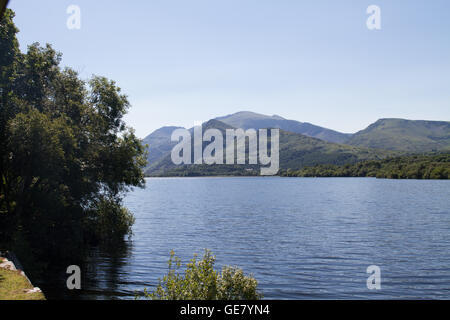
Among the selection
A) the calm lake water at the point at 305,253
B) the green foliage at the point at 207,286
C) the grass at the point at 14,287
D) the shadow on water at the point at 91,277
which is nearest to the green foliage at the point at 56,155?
the shadow on water at the point at 91,277

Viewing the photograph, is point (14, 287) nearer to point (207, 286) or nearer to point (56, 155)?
point (207, 286)

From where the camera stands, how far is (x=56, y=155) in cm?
2962

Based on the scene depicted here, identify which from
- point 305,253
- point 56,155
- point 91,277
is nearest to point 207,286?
point 56,155

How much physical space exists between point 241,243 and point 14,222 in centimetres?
2808

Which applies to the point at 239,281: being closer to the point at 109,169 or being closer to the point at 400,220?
the point at 109,169

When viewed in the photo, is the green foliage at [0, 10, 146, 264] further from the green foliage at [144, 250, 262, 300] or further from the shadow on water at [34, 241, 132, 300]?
the green foliage at [144, 250, 262, 300]

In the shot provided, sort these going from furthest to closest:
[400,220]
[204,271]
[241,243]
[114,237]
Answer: [400,220] → [241,243] → [114,237] → [204,271]

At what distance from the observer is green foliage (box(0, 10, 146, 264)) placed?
96.5 feet

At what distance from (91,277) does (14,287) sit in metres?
17.2

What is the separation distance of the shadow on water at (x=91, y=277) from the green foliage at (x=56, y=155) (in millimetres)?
1919

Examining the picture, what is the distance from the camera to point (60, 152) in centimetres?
2958

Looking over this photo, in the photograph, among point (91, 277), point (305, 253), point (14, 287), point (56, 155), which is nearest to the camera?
point (14, 287)
